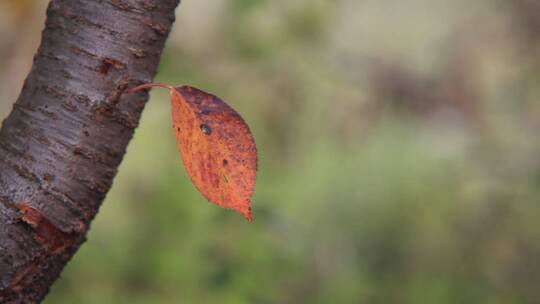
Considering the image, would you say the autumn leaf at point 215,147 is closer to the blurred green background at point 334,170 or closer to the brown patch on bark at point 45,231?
the brown patch on bark at point 45,231

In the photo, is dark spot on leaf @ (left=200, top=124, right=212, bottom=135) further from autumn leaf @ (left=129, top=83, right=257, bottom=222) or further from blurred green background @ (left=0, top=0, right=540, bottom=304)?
blurred green background @ (left=0, top=0, right=540, bottom=304)

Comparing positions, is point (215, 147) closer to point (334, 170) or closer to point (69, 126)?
point (69, 126)

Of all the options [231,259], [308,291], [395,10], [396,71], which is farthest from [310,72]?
[395,10]

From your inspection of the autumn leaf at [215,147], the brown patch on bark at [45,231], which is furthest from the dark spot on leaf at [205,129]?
the brown patch on bark at [45,231]

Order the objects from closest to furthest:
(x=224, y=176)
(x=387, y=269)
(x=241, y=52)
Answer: (x=224, y=176), (x=241, y=52), (x=387, y=269)

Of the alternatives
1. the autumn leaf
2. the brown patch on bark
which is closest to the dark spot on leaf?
the autumn leaf

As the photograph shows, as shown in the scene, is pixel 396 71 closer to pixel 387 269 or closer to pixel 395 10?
pixel 387 269
